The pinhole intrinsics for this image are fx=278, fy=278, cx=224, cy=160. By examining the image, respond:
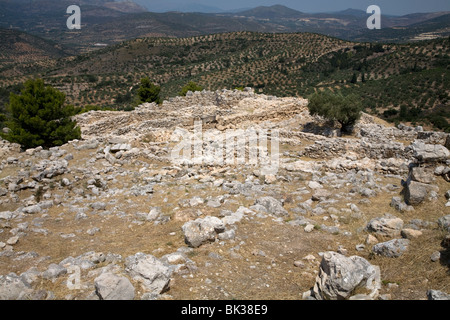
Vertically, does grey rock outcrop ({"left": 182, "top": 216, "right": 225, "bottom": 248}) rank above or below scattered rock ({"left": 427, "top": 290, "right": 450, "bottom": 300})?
below

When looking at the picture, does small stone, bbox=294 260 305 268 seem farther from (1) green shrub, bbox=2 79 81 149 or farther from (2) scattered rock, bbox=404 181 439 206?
(1) green shrub, bbox=2 79 81 149

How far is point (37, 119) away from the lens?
13531 mm

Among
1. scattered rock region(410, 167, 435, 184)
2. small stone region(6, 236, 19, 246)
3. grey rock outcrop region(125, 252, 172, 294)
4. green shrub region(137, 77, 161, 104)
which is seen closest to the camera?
grey rock outcrop region(125, 252, 172, 294)

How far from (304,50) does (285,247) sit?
70276 mm

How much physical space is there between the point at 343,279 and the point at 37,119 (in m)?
A: 14.9

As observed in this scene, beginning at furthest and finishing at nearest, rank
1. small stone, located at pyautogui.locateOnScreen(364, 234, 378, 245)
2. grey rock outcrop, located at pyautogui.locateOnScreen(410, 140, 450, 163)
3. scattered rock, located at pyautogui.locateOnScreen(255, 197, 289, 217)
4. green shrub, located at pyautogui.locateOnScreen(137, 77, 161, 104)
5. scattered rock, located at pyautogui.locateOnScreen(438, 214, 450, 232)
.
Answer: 1. green shrub, located at pyautogui.locateOnScreen(137, 77, 161, 104)
2. grey rock outcrop, located at pyautogui.locateOnScreen(410, 140, 450, 163)
3. scattered rock, located at pyautogui.locateOnScreen(255, 197, 289, 217)
4. small stone, located at pyautogui.locateOnScreen(364, 234, 378, 245)
5. scattered rock, located at pyautogui.locateOnScreen(438, 214, 450, 232)

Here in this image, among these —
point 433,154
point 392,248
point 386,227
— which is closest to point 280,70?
point 433,154

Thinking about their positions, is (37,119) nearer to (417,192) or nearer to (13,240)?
(13,240)

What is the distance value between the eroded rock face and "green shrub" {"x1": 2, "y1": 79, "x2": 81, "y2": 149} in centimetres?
1421

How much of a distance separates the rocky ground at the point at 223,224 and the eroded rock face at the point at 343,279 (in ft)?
0.05

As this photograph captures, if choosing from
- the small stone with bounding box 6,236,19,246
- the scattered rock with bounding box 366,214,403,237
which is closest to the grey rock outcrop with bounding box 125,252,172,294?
the small stone with bounding box 6,236,19,246

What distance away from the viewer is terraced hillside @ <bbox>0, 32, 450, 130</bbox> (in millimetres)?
37875

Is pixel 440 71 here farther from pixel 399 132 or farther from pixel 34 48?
pixel 34 48

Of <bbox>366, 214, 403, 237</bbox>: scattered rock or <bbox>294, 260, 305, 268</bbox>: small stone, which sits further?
<bbox>366, 214, 403, 237</bbox>: scattered rock
